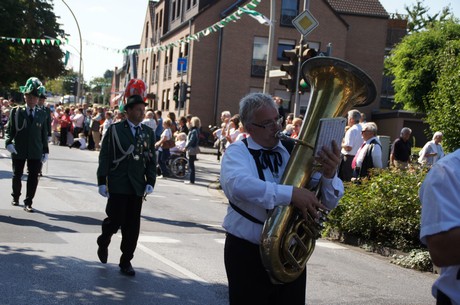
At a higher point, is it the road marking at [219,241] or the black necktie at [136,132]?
the black necktie at [136,132]

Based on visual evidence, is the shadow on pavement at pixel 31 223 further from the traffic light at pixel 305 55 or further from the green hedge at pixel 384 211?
the traffic light at pixel 305 55

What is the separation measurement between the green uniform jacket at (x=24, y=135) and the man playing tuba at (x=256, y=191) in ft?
24.4

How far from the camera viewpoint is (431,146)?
17016 mm

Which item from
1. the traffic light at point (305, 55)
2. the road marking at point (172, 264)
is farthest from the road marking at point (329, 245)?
the traffic light at point (305, 55)

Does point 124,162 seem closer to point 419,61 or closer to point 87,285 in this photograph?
point 87,285

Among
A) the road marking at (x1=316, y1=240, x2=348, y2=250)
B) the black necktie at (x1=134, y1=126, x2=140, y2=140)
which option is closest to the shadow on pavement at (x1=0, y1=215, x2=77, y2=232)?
the black necktie at (x1=134, y1=126, x2=140, y2=140)

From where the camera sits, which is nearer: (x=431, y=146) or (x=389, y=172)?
(x=389, y=172)

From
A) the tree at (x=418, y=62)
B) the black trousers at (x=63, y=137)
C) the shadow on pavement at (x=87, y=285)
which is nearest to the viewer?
the shadow on pavement at (x=87, y=285)

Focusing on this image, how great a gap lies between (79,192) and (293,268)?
10861mm

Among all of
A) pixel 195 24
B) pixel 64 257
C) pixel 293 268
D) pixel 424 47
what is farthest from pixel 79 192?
pixel 424 47

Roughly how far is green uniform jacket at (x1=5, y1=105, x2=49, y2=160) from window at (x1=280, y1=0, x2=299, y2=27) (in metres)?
32.4

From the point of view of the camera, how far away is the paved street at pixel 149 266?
6.17m

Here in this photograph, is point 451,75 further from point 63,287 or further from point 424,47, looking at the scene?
point 424,47

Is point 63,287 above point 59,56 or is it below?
below
